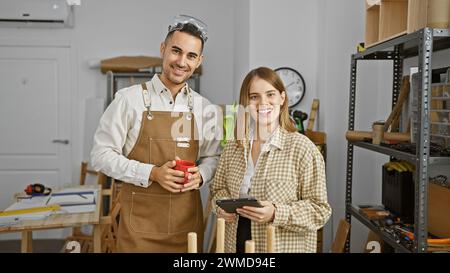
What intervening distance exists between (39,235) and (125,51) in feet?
3.45

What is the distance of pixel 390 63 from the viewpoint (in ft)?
5.00

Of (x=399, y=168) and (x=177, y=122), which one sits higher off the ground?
(x=177, y=122)

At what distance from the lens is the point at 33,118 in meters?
2.04

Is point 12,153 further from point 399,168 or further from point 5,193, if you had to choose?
point 399,168

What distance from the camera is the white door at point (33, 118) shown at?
74.5 inches

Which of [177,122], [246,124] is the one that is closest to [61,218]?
[177,122]

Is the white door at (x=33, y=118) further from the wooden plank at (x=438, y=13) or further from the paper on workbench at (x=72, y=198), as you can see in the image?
the wooden plank at (x=438, y=13)

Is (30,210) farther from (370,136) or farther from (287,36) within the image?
(287,36)

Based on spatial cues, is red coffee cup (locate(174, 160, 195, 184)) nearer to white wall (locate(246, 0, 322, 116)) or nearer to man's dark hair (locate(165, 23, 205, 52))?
man's dark hair (locate(165, 23, 205, 52))

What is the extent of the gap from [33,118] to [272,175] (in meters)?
1.56

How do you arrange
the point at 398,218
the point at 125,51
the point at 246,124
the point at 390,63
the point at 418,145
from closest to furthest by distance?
the point at 246,124 → the point at 418,145 → the point at 398,218 → the point at 390,63 → the point at 125,51

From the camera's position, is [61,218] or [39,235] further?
[39,235]

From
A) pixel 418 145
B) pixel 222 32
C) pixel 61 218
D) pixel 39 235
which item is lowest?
pixel 39 235

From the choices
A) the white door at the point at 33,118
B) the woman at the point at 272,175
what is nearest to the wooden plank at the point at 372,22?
the woman at the point at 272,175
